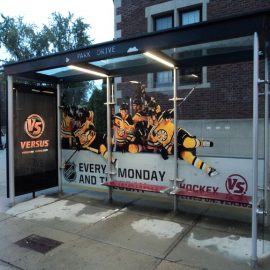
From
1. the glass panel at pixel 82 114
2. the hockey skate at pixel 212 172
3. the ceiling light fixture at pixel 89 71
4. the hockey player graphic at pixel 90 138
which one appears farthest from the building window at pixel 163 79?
the hockey skate at pixel 212 172

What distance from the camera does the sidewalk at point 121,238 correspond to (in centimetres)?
371

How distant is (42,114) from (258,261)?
509cm

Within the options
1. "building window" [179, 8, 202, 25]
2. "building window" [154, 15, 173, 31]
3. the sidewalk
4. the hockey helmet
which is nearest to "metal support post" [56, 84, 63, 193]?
the sidewalk

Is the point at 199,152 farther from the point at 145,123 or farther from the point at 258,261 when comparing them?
the point at 258,261

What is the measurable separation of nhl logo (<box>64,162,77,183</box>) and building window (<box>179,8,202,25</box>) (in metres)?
7.10

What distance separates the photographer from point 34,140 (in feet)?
21.5

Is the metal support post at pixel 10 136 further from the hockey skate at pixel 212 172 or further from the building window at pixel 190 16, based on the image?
the building window at pixel 190 16

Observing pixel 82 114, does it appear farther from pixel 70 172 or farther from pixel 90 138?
pixel 70 172

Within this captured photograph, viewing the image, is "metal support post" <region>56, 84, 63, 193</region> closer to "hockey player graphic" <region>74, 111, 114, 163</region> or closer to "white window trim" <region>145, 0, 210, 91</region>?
"hockey player graphic" <region>74, 111, 114, 163</region>

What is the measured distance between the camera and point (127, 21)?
11.9m

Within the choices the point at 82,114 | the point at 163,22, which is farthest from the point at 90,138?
the point at 163,22

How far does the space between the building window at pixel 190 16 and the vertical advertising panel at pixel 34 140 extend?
6550 millimetres

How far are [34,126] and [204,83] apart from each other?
5.14 meters

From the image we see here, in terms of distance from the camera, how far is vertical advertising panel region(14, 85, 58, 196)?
6.23 meters
